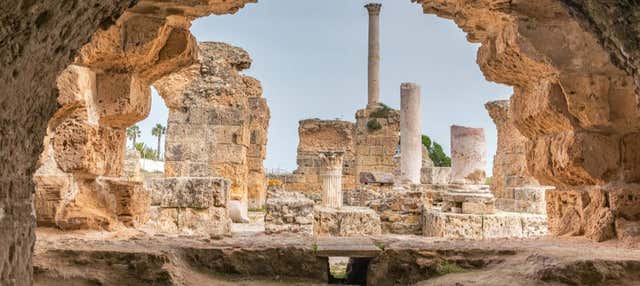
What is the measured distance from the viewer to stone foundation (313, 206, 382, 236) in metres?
10.4

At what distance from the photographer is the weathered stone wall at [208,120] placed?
11438mm

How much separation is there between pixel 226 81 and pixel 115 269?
917cm

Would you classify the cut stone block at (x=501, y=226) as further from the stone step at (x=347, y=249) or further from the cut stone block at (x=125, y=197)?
the cut stone block at (x=125, y=197)

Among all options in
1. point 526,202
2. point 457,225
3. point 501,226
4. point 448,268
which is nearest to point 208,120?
point 457,225

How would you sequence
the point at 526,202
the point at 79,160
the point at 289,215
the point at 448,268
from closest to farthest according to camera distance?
the point at 448,268 < the point at 79,160 < the point at 289,215 < the point at 526,202

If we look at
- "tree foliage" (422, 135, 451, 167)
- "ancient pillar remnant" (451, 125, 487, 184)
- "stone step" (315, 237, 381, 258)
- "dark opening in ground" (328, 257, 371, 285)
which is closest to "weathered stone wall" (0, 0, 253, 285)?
"stone step" (315, 237, 381, 258)

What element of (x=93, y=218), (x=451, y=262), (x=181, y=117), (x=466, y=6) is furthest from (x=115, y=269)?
(x=181, y=117)

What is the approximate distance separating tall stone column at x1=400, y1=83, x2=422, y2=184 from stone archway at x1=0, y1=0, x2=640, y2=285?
48.3ft

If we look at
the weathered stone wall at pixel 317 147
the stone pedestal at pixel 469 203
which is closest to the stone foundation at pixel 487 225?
the stone pedestal at pixel 469 203

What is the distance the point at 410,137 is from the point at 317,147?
4602mm

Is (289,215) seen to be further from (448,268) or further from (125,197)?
(448,268)

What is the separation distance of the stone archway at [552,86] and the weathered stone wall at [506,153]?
13821mm

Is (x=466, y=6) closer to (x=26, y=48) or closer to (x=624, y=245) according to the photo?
(x=624, y=245)

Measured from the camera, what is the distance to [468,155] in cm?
1530
